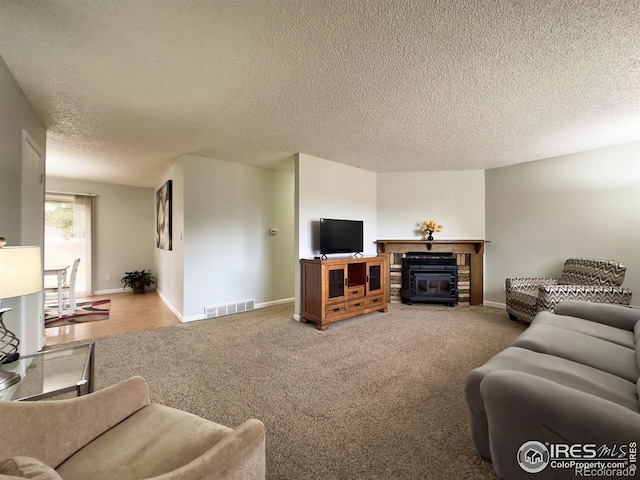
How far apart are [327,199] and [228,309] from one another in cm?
233

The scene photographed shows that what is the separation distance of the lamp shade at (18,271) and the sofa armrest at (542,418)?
6.87 ft

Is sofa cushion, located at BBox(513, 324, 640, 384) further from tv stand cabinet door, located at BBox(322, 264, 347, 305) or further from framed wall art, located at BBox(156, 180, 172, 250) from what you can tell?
framed wall art, located at BBox(156, 180, 172, 250)

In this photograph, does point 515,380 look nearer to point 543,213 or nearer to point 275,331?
point 275,331

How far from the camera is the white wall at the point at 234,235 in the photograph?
13.1ft

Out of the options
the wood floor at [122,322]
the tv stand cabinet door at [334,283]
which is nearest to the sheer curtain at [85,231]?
the wood floor at [122,322]

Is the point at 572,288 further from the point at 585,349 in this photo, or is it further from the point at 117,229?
the point at 117,229

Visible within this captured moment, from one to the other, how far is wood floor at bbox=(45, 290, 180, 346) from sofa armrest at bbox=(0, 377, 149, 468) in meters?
2.92

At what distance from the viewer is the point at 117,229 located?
243 inches

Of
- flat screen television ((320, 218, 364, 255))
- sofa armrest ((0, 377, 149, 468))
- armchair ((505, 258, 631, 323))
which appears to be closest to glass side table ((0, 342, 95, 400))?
sofa armrest ((0, 377, 149, 468))

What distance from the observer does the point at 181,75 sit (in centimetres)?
204

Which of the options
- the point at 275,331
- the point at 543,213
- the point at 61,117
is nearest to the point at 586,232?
the point at 543,213

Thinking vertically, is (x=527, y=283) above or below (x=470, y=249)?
below

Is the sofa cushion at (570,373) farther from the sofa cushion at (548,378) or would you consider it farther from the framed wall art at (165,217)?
the framed wall art at (165,217)

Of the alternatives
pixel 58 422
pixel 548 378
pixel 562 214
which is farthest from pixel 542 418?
pixel 562 214
